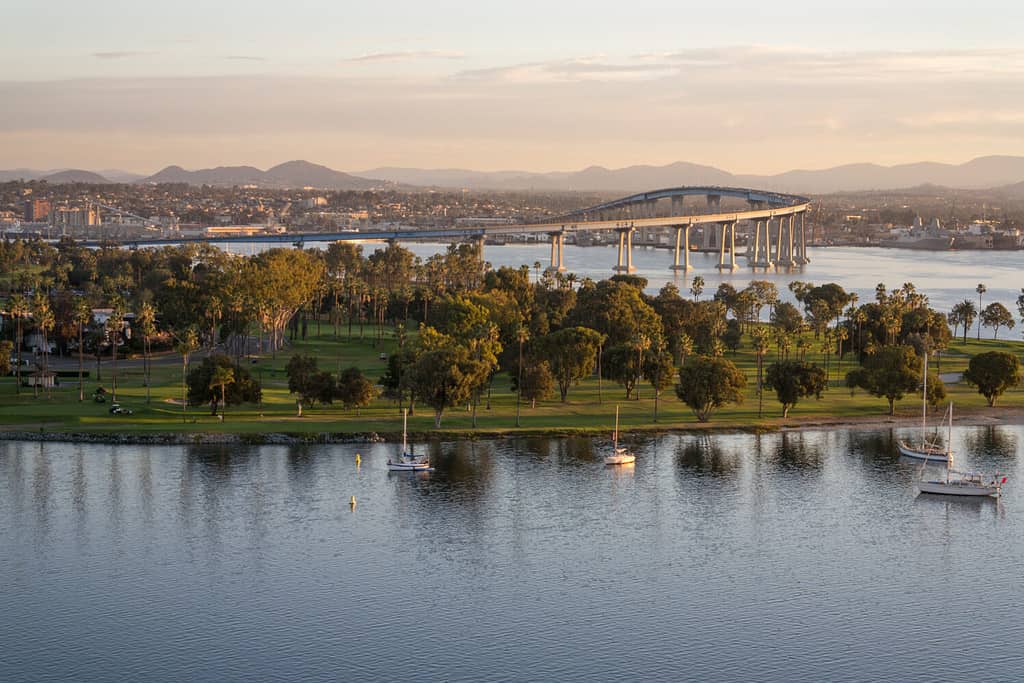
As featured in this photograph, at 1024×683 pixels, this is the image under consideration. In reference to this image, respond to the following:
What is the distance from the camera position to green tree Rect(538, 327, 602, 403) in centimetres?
6341

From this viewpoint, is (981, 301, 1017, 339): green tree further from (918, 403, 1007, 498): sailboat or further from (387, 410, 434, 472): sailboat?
(387, 410, 434, 472): sailboat

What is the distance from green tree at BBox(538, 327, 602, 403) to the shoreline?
6228mm

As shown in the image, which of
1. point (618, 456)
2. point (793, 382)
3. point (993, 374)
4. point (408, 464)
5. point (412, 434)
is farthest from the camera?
point (993, 374)

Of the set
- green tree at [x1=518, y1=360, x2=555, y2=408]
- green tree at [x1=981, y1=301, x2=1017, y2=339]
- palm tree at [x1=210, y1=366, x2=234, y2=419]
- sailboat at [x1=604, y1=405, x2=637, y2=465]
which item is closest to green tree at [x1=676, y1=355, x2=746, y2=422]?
green tree at [x1=518, y1=360, x2=555, y2=408]

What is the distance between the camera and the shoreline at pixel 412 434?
179 ft

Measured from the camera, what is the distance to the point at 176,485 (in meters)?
48.0

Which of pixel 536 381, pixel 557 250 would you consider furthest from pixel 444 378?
pixel 557 250

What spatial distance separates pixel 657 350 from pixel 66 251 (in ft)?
342

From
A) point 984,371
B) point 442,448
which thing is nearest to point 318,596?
point 442,448

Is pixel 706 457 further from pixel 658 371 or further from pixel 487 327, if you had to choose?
pixel 487 327

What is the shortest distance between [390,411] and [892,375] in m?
23.5

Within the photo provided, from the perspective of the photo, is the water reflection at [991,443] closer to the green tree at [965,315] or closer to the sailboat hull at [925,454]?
the sailboat hull at [925,454]

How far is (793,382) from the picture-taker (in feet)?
200

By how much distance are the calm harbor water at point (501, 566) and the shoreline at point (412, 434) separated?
3.58ft
